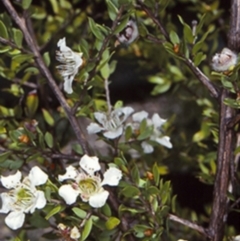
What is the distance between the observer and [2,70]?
1.03m

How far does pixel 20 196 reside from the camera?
81 cm

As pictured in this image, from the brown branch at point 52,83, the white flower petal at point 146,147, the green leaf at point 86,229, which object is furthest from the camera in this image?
the white flower petal at point 146,147

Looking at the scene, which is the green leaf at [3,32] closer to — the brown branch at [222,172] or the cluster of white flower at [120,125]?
the cluster of white flower at [120,125]

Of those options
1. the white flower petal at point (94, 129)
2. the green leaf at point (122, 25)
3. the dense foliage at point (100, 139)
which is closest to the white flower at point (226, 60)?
the dense foliage at point (100, 139)

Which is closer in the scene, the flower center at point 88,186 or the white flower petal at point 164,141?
the flower center at point 88,186

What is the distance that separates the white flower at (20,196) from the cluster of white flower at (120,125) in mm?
153

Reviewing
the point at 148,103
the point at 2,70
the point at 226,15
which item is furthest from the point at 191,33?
the point at 148,103

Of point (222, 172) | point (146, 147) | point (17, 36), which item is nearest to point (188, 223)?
point (222, 172)

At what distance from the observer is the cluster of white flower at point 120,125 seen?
3.03 ft

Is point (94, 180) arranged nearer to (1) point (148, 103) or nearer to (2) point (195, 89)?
(2) point (195, 89)

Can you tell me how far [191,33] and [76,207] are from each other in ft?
0.89

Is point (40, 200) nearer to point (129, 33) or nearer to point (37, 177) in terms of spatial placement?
point (37, 177)

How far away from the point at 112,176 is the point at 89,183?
0.04 m

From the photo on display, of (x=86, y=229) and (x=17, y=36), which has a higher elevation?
(x=17, y=36)
